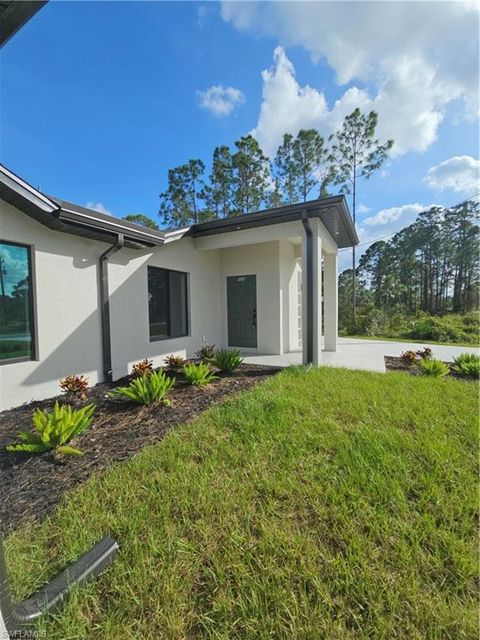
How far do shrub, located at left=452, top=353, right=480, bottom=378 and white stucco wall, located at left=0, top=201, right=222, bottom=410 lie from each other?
6.53 metres

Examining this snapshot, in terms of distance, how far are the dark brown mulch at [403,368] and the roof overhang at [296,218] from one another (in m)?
3.64

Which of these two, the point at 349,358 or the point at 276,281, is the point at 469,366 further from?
the point at 276,281

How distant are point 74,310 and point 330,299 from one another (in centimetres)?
703

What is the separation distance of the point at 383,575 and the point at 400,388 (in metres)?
3.50

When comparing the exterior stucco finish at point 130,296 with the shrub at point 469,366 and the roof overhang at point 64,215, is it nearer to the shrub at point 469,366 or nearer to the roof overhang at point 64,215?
the roof overhang at point 64,215

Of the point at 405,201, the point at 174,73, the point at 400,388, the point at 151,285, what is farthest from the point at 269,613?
the point at 405,201

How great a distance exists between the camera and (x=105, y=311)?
5402 mm

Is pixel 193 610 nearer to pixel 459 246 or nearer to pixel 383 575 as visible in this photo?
pixel 383 575

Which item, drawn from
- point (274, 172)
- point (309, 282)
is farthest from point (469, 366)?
point (274, 172)

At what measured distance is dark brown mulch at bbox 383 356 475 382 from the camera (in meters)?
5.82

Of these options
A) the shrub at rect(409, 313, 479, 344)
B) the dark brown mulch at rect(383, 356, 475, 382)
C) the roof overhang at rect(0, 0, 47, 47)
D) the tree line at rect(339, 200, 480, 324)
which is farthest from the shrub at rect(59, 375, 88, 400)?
the tree line at rect(339, 200, 480, 324)

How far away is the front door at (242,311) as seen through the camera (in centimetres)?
836

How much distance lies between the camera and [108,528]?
6.36 feet

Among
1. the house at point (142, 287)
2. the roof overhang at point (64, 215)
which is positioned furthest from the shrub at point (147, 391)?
the roof overhang at point (64, 215)
